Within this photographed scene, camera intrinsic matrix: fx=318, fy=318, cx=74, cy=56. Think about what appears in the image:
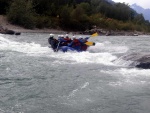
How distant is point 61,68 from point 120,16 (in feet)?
289

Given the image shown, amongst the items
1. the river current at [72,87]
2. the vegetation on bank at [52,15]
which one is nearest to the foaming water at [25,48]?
the river current at [72,87]

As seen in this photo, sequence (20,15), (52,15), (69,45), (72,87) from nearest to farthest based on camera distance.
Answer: (72,87)
(69,45)
(20,15)
(52,15)

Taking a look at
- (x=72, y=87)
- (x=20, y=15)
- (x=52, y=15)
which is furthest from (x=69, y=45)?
(x=52, y=15)

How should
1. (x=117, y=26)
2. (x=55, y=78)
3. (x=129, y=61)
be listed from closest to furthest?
(x=55, y=78) → (x=129, y=61) → (x=117, y=26)

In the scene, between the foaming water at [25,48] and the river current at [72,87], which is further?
the foaming water at [25,48]

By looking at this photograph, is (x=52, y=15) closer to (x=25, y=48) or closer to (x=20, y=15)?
(x=20, y=15)

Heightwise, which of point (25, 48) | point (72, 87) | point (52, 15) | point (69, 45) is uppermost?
point (52, 15)

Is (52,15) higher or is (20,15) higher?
(52,15)

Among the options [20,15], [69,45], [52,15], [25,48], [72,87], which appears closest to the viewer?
[72,87]

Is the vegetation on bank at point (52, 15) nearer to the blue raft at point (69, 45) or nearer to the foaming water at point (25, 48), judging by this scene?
the foaming water at point (25, 48)

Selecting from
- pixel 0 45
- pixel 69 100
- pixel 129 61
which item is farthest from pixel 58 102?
pixel 0 45

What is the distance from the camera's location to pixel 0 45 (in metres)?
28.1

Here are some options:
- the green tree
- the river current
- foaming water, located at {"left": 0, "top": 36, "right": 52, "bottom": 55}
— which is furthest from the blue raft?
the green tree

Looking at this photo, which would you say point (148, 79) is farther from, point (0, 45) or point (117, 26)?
point (117, 26)
